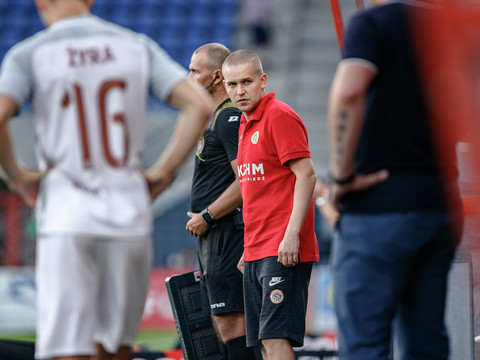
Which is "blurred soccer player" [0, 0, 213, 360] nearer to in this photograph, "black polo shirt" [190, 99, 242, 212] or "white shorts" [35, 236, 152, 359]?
"white shorts" [35, 236, 152, 359]

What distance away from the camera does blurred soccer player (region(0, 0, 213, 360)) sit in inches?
99.7

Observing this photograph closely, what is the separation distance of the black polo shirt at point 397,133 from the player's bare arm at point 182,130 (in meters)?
0.54

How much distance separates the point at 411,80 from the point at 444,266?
63 cm

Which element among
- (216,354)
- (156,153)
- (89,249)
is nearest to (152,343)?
(216,354)

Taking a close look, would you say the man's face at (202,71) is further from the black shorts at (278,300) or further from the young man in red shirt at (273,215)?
the black shorts at (278,300)

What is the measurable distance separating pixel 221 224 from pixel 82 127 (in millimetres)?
1799

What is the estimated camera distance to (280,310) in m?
3.64

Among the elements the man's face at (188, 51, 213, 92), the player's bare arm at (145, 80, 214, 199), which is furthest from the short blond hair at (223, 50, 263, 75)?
the player's bare arm at (145, 80, 214, 199)

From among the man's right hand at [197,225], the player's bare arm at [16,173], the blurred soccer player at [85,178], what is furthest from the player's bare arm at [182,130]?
the man's right hand at [197,225]

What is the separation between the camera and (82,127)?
8.47 ft

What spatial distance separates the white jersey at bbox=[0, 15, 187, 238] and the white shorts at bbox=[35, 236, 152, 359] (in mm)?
54

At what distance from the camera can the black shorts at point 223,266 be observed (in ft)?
13.7

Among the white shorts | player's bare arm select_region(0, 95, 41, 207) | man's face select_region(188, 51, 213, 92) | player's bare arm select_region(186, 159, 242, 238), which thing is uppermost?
man's face select_region(188, 51, 213, 92)

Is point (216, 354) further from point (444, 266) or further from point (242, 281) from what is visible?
point (444, 266)
